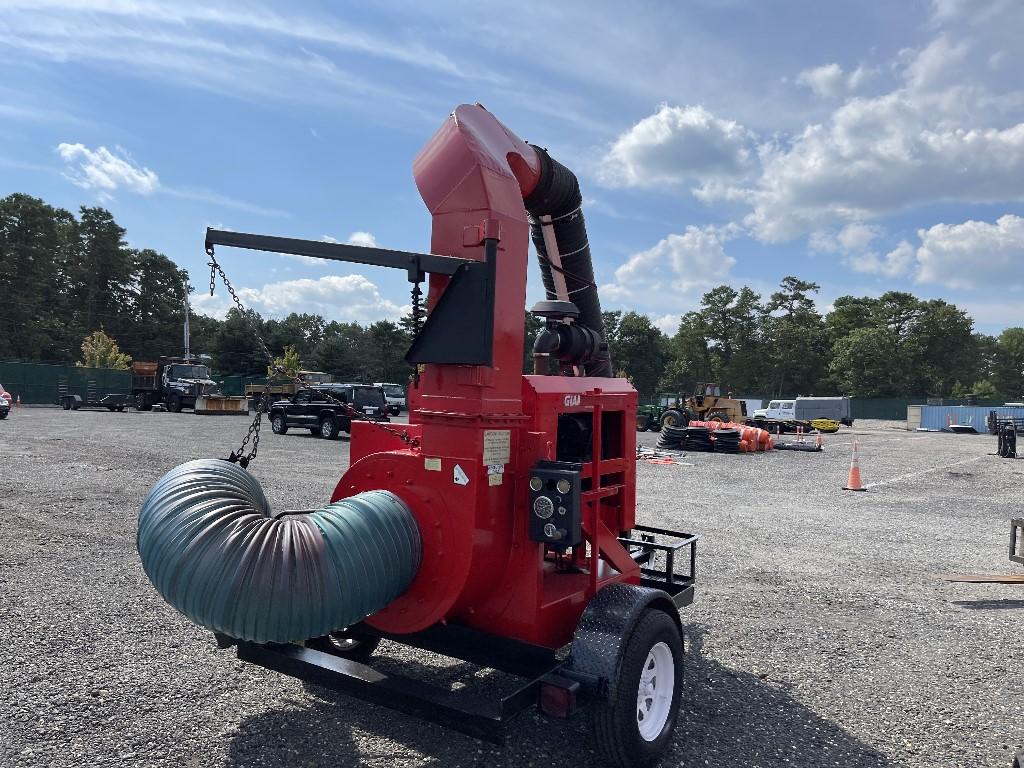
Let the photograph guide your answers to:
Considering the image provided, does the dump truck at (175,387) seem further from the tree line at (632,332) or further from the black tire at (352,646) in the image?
the black tire at (352,646)

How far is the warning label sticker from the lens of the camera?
3.56 m

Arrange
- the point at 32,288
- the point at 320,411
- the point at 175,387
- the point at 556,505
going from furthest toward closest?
1. the point at 32,288
2. the point at 175,387
3. the point at 320,411
4. the point at 556,505

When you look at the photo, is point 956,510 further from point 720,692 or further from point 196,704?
point 196,704

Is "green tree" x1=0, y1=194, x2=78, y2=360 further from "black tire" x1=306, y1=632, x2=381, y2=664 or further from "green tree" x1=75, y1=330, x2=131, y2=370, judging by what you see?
"black tire" x1=306, y1=632, x2=381, y2=664

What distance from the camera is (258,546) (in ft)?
10.0

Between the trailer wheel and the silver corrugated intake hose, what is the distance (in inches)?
800

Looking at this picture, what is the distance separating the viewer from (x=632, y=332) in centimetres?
8738

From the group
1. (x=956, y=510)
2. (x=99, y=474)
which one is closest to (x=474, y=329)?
(x=99, y=474)

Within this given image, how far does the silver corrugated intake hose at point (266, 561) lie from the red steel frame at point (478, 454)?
261mm

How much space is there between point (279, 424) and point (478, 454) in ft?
75.3

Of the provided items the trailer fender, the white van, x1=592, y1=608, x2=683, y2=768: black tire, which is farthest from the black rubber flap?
the white van

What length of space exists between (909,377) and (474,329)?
281 feet

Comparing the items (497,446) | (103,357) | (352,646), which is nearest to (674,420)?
(352,646)

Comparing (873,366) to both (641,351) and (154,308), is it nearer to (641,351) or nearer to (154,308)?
(641,351)
